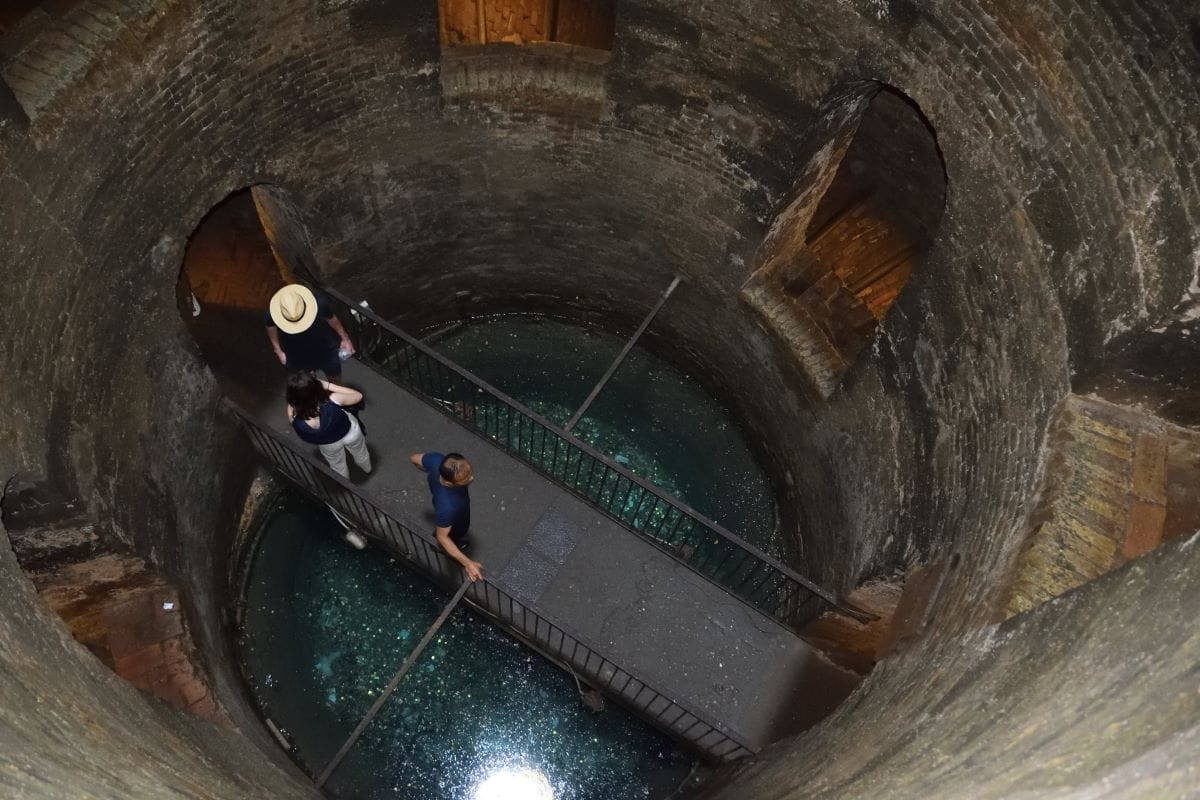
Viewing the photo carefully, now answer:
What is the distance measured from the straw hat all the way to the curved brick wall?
76cm

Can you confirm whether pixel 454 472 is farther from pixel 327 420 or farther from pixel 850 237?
pixel 850 237

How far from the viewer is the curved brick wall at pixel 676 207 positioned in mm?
3613

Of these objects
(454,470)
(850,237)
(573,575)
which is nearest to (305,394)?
(454,470)

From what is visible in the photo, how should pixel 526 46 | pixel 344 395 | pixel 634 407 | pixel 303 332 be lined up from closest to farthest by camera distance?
pixel 303 332, pixel 344 395, pixel 526 46, pixel 634 407

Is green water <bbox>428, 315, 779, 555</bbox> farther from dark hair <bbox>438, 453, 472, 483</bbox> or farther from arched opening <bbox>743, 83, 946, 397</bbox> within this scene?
dark hair <bbox>438, 453, 472, 483</bbox>

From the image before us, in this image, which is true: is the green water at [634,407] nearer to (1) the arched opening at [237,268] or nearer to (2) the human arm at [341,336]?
(2) the human arm at [341,336]

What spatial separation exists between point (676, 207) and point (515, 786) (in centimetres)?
450

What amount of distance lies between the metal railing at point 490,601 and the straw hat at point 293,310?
0.87m

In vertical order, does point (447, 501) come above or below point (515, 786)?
above

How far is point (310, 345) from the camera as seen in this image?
520cm

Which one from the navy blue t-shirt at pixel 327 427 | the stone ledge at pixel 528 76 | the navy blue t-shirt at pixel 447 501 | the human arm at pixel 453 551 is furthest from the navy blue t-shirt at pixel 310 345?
the stone ledge at pixel 528 76

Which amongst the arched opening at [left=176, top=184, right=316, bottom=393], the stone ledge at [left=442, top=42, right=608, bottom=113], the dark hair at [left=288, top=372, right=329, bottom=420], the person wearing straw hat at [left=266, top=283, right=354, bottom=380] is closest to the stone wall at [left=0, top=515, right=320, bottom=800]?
the dark hair at [left=288, top=372, right=329, bottom=420]

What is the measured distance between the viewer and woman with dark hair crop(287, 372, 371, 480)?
4492 mm

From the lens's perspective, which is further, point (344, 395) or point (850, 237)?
point (850, 237)
